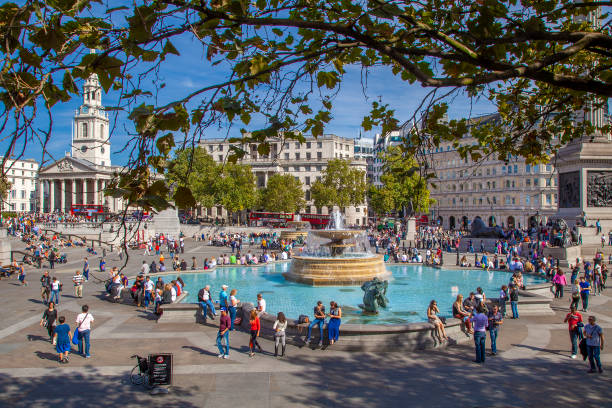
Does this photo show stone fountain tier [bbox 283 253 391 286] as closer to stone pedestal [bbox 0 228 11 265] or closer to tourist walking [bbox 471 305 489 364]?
tourist walking [bbox 471 305 489 364]

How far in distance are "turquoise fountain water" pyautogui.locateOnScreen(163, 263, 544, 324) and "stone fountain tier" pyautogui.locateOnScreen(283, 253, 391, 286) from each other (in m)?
0.48

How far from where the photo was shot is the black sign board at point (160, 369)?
8.38 metres

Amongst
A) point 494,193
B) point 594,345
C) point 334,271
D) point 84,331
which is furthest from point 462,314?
point 494,193

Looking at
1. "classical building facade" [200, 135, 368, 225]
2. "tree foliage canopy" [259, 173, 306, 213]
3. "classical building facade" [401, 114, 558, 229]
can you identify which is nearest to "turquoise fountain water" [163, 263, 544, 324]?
"classical building facade" [401, 114, 558, 229]

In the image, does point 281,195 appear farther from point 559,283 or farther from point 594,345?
point 594,345

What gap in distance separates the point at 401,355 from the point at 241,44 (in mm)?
8495

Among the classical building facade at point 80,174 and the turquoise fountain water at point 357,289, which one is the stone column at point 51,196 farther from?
the turquoise fountain water at point 357,289

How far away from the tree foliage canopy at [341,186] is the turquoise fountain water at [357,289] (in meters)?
48.5

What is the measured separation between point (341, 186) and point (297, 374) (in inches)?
2766

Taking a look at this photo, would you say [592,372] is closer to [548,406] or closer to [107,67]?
[548,406]

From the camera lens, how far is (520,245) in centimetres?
3322

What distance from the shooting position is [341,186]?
78.9 meters

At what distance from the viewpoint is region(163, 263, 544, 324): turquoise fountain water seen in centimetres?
1580

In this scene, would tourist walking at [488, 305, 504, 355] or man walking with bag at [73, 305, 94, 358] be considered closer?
man walking with bag at [73, 305, 94, 358]
